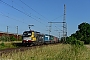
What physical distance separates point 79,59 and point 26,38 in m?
29.1

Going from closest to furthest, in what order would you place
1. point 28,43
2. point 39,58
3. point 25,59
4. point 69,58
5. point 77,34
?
point 25,59 < point 39,58 < point 69,58 < point 28,43 < point 77,34

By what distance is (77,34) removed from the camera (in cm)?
8338

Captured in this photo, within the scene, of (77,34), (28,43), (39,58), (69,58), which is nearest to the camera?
(39,58)

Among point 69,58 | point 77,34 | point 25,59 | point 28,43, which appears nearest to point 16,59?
point 25,59

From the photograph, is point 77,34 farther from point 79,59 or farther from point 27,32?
point 79,59

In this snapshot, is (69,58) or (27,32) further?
(27,32)

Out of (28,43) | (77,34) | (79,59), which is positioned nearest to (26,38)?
(28,43)

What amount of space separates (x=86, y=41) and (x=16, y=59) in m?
75.8

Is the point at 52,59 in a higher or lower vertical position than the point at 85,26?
lower

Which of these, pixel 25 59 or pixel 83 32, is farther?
pixel 83 32

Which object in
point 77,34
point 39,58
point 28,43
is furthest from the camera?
point 77,34

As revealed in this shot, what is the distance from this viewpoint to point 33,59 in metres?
11.0

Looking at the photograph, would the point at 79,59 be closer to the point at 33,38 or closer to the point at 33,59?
the point at 33,59

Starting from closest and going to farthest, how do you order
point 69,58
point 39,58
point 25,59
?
point 25,59 < point 39,58 < point 69,58
